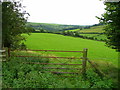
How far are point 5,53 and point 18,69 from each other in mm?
1529

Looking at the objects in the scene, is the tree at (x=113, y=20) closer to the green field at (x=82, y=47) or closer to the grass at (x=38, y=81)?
the green field at (x=82, y=47)

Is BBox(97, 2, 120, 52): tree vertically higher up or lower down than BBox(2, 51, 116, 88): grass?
higher up

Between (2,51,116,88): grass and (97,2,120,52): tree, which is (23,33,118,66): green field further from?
(2,51,116,88): grass

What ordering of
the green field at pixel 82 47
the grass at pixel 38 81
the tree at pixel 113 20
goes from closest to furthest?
the grass at pixel 38 81 → the tree at pixel 113 20 → the green field at pixel 82 47

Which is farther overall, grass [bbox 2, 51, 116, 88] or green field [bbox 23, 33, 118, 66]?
green field [bbox 23, 33, 118, 66]

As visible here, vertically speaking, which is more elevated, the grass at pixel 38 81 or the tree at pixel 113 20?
the tree at pixel 113 20

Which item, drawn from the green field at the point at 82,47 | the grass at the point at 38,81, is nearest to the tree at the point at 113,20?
the green field at the point at 82,47

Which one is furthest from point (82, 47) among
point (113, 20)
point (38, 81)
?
point (38, 81)

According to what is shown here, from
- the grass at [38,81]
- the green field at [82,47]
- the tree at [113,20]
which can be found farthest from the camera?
the green field at [82,47]

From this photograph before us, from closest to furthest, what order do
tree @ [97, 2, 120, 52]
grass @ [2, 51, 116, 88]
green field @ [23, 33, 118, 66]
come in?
grass @ [2, 51, 116, 88], tree @ [97, 2, 120, 52], green field @ [23, 33, 118, 66]

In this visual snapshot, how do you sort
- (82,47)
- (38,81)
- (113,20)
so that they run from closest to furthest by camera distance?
(38,81)
(113,20)
(82,47)

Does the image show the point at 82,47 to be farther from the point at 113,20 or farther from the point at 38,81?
the point at 38,81

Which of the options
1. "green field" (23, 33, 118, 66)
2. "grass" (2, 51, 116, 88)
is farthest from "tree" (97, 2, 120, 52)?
"grass" (2, 51, 116, 88)

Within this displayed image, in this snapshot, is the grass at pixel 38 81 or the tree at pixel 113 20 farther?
the tree at pixel 113 20
